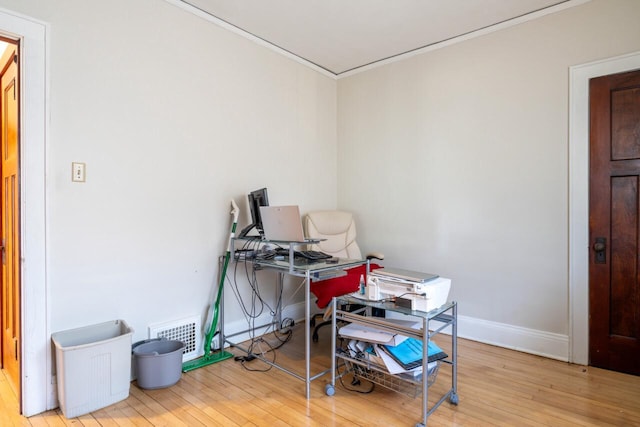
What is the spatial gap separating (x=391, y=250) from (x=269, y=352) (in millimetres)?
1485

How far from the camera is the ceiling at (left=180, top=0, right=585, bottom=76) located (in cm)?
262

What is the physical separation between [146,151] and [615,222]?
10.4 ft

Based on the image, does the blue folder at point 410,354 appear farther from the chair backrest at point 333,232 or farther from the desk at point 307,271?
the chair backrest at point 333,232

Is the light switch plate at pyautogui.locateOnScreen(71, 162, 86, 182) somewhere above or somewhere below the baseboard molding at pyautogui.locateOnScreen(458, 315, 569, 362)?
above

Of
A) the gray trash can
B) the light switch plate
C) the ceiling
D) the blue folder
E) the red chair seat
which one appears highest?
the ceiling

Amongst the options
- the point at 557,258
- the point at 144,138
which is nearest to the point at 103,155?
the point at 144,138

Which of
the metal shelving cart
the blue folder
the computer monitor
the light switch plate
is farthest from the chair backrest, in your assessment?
the light switch plate

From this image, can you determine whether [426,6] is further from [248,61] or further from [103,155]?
[103,155]

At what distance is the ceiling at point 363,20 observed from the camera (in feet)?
8.61

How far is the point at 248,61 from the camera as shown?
3.06 m

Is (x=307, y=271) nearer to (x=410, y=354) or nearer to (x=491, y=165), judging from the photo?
(x=410, y=354)

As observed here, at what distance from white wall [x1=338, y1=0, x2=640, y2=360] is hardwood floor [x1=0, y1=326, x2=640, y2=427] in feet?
1.48

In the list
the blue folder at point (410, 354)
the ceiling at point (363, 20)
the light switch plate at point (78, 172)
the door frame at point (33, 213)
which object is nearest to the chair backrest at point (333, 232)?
the blue folder at point (410, 354)

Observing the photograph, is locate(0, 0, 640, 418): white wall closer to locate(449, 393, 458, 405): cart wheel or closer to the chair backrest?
the chair backrest
